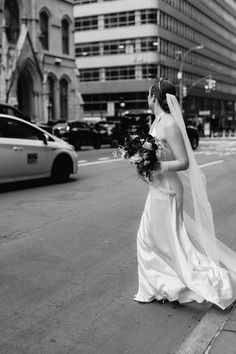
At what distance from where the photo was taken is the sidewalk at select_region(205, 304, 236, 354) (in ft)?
11.0

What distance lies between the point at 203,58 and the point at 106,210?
84552 mm

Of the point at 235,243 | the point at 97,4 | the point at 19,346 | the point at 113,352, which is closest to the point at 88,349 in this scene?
the point at 113,352

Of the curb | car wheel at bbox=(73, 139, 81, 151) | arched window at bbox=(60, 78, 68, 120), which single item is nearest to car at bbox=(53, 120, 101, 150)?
car wheel at bbox=(73, 139, 81, 151)

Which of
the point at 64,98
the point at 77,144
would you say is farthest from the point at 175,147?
the point at 64,98

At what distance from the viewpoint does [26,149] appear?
1157 centimetres

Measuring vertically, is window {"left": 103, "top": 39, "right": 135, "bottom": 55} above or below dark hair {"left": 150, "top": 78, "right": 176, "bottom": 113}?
above

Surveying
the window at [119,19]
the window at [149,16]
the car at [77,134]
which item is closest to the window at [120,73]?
the window at [119,19]

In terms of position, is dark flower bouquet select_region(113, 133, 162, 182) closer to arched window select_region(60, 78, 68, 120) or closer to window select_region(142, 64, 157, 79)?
arched window select_region(60, 78, 68, 120)

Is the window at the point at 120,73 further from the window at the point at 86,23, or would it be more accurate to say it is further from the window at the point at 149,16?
the window at the point at 86,23

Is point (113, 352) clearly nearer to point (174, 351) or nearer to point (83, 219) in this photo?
point (174, 351)

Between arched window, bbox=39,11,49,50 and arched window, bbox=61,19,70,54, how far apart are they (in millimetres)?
2594

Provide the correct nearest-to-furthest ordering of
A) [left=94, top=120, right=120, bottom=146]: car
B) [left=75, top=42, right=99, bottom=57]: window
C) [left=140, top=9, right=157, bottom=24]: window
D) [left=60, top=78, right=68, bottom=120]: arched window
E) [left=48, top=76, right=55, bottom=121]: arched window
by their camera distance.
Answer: [left=94, top=120, right=120, bottom=146]: car, [left=48, top=76, right=55, bottom=121]: arched window, [left=60, top=78, right=68, bottom=120]: arched window, [left=140, top=9, right=157, bottom=24]: window, [left=75, top=42, right=99, bottom=57]: window

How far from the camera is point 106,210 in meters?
8.88

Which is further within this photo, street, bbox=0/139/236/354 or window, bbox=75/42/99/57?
window, bbox=75/42/99/57
